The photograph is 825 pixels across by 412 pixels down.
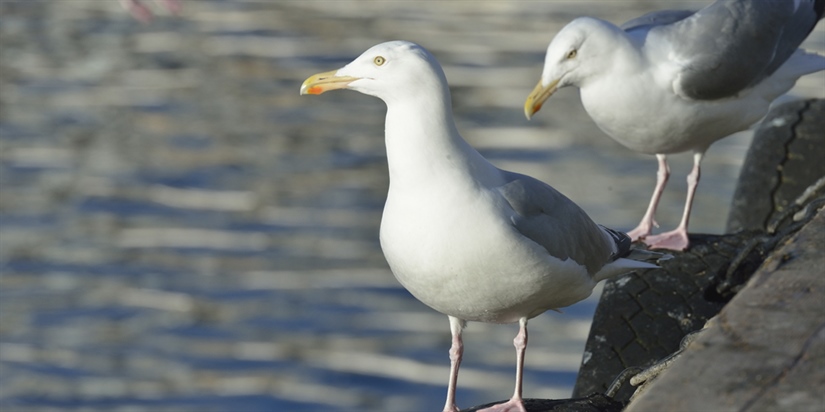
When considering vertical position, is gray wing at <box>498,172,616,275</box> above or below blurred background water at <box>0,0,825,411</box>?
above

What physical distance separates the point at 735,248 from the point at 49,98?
29.4 ft

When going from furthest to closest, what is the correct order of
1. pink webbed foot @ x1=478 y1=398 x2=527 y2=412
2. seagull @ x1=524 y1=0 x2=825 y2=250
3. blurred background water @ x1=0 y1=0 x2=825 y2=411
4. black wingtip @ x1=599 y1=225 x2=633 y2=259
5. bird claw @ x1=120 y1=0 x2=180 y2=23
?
bird claw @ x1=120 y1=0 x2=180 y2=23, blurred background water @ x1=0 y1=0 x2=825 y2=411, seagull @ x1=524 y1=0 x2=825 y2=250, black wingtip @ x1=599 y1=225 x2=633 y2=259, pink webbed foot @ x1=478 y1=398 x2=527 y2=412

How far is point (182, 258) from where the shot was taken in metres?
9.63

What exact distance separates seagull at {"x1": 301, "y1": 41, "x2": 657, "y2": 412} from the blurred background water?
3680 millimetres

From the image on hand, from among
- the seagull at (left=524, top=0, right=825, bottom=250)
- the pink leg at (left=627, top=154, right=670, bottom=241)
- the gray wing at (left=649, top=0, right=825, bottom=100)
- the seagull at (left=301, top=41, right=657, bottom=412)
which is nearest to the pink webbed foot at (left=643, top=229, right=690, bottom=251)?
the seagull at (left=524, top=0, right=825, bottom=250)

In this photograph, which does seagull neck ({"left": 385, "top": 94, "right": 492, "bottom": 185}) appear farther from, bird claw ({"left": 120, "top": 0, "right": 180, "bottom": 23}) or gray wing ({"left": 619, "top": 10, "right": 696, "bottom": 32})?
bird claw ({"left": 120, "top": 0, "right": 180, "bottom": 23})

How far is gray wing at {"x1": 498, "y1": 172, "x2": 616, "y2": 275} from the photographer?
3.96 m

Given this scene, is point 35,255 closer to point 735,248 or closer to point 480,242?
point 735,248

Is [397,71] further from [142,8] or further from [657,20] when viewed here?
[142,8]

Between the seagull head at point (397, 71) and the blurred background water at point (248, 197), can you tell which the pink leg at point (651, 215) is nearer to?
the blurred background water at point (248, 197)

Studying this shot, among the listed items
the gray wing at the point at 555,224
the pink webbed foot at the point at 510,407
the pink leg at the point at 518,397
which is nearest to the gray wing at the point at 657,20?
the gray wing at the point at 555,224

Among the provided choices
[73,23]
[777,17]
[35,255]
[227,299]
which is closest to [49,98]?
[73,23]

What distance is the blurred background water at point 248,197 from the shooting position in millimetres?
8312

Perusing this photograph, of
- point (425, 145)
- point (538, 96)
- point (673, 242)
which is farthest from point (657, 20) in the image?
point (425, 145)
